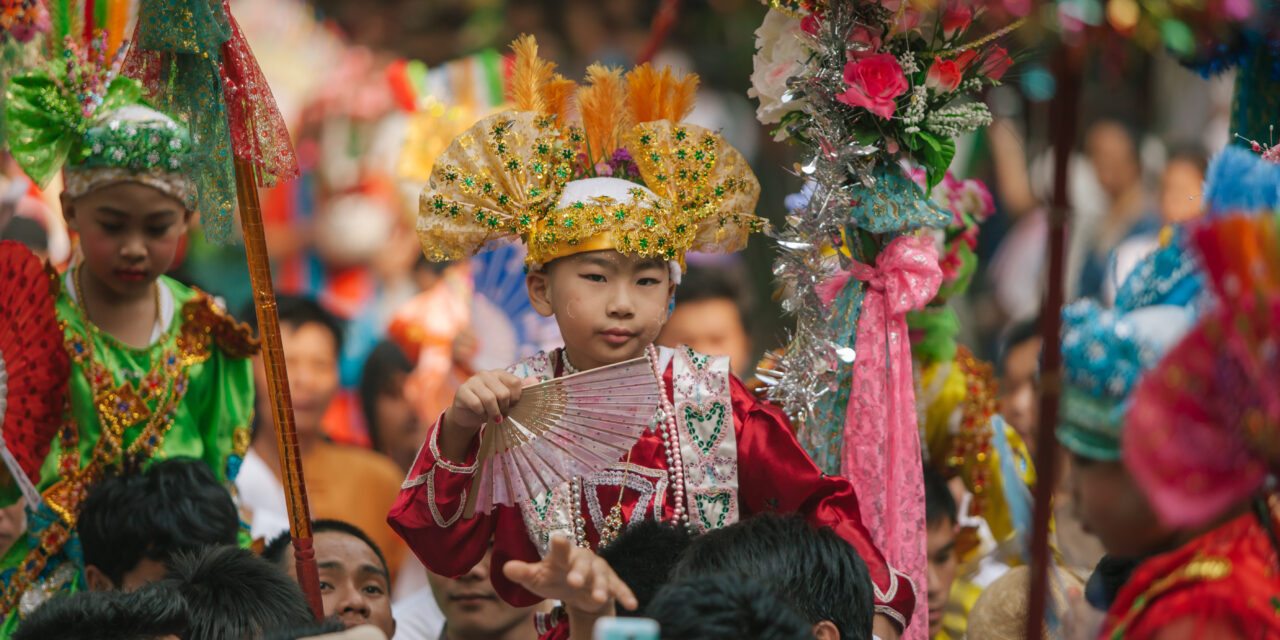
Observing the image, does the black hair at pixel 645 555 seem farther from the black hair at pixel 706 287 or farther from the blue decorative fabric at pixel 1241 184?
the black hair at pixel 706 287

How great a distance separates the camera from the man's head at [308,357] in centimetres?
560

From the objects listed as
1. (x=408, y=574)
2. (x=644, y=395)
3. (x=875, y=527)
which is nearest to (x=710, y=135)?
(x=644, y=395)

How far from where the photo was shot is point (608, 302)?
3164 mm

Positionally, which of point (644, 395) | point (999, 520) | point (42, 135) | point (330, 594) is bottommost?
point (999, 520)

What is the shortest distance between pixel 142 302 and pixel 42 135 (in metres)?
0.58

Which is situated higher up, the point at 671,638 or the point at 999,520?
the point at 671,638

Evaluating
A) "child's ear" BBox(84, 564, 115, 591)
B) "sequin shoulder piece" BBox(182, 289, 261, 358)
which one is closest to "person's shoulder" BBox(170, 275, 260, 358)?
"sequin shoulder piece" BBox(182, 289, 261, 358)

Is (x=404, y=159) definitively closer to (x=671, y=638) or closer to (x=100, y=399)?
(x=100, y=399)

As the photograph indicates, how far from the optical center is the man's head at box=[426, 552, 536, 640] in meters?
3.98

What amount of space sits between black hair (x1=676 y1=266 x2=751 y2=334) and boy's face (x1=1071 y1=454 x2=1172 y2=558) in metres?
3.20

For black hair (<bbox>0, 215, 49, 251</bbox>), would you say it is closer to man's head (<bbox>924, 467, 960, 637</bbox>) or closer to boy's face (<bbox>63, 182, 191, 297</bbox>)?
boy's face (<bbox>63, 182, 191, 297</bbox>)

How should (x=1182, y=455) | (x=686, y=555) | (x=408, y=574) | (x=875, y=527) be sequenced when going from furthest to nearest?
(x=408, y=574) < (x=875, y=527) < (x=686, y=555) < (x=1182, y=455)

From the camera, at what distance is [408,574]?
5051mm

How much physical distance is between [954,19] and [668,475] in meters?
1.28
